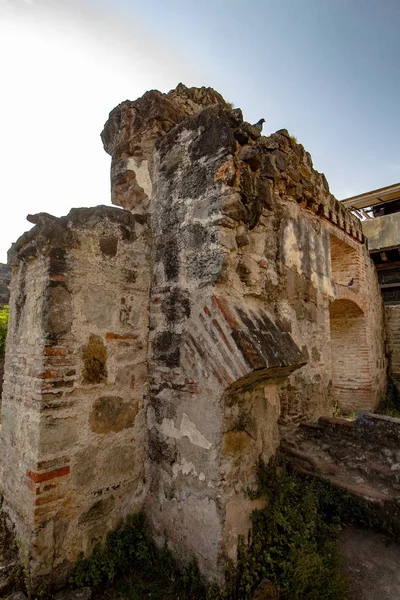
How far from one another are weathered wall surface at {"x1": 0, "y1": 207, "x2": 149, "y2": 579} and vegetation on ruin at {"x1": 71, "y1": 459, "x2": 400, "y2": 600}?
185 millimetres

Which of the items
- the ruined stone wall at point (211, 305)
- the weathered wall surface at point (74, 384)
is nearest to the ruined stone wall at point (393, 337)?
the ruined stone wall at point (211, 305)

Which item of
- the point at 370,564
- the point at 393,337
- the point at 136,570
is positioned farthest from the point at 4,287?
the point at 393,337

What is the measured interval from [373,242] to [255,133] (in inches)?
352

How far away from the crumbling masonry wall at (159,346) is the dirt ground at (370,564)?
2.44ft


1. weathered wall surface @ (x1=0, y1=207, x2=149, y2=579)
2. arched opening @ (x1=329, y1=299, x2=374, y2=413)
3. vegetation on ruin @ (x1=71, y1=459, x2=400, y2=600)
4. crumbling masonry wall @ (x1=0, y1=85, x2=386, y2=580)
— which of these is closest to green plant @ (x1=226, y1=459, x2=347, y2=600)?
vegetation on ruin @ (x1=71, y1=459, x2=400, y2=600)

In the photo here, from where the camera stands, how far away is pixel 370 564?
2.20 m

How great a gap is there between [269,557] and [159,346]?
1.54 meters

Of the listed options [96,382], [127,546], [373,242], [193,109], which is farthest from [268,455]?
[373,242]

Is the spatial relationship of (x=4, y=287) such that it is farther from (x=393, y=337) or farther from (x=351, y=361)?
(x=393, y=337)

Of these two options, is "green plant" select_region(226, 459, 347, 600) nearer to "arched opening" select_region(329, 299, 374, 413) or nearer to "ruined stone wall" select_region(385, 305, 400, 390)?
"arched opening" select_region(329, 299, 374, 413)

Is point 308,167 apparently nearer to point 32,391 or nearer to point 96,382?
point 96,382

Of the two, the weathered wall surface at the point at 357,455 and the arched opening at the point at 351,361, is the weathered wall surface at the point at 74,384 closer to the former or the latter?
the weathered wall surface at the point at 357,455

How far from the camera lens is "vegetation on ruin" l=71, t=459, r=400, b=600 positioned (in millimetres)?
1984

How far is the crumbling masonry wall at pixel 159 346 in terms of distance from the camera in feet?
6.86
